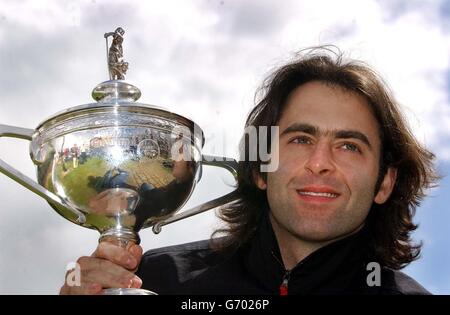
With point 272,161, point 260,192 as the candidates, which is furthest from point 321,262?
point 260,192

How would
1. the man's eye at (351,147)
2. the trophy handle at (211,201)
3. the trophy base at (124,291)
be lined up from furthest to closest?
the man's eye at (351,147) → the trophy handle at (211,201) → the trophy base at (124,291)

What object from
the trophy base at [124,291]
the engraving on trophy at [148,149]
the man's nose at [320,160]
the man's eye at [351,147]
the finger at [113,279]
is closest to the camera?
the trophy base at [124,291]

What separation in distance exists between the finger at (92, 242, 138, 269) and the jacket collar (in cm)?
76

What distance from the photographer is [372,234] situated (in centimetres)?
414

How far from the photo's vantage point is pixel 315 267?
142 inches

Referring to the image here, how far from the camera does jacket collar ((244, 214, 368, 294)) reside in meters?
3.59

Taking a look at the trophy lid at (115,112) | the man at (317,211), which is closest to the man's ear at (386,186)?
the man at (317,211)

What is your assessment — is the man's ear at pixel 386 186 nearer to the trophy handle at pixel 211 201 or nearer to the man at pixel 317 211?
the man at pixel 317 211

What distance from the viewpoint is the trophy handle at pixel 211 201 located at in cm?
339

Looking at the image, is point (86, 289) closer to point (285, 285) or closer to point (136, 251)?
point (136, 251)

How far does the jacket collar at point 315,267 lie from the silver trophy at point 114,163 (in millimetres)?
514

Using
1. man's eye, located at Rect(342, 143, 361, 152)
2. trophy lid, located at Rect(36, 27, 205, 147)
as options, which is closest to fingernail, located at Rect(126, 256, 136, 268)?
trophy lid, located at Rect(36, 27, 205, 147)
